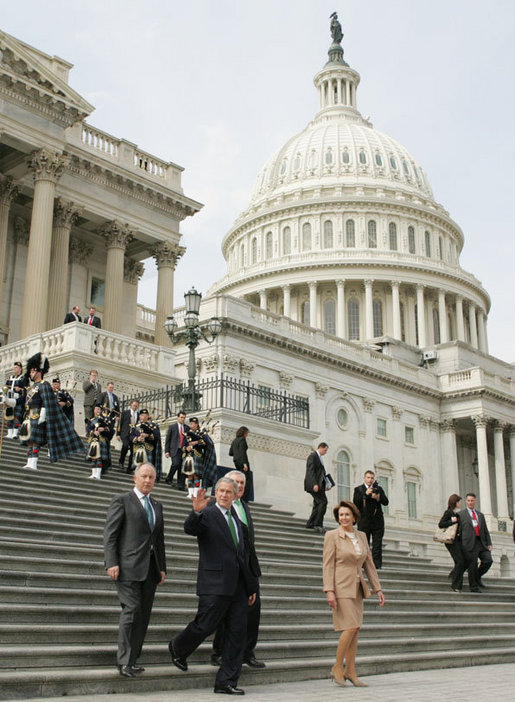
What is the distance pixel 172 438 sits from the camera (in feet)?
58.6

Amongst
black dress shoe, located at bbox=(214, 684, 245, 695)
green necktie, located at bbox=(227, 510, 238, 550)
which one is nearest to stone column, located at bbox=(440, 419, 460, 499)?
green necktie, located at bbox=(227, 510, 238, 550)

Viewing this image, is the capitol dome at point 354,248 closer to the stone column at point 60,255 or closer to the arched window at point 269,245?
the arched window at point 269,245

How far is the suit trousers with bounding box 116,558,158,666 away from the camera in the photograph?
7730 millimetres

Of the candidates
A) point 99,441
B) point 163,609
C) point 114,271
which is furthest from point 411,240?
point 163,609

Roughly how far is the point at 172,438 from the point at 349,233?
6924 cm

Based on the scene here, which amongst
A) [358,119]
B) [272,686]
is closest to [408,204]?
[358,119]

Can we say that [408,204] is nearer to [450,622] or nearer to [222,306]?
[222,306]

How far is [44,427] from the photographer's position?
1591 cm

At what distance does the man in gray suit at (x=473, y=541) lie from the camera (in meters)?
16.0

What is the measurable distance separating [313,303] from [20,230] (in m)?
49.1

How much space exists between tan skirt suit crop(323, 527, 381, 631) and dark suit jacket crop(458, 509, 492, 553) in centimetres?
676

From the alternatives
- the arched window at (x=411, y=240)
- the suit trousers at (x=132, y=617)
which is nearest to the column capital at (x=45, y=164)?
the suit trousers at (x=132, y=617)

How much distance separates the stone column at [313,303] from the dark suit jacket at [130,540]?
7137 centimetres

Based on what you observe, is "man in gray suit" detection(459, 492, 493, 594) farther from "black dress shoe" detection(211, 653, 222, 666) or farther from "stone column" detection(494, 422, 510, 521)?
"stone column" detection(494, 422, 510, 521)
